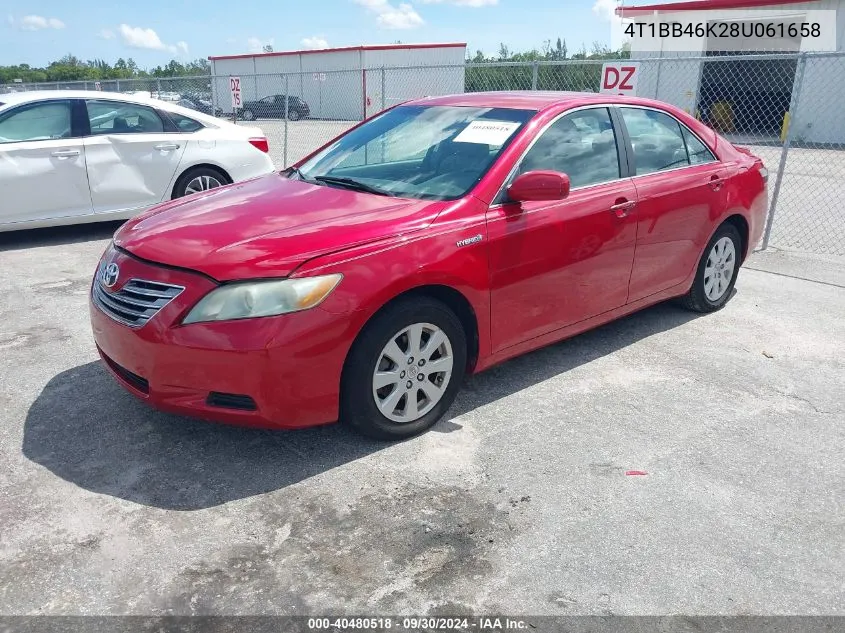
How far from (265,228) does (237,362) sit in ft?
2.35

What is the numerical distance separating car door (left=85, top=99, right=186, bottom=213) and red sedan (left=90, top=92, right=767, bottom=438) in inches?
148

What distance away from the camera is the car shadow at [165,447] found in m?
3.23

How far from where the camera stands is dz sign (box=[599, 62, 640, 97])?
8.70m

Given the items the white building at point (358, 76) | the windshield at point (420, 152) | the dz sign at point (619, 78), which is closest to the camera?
the windshield at point (420, 152)

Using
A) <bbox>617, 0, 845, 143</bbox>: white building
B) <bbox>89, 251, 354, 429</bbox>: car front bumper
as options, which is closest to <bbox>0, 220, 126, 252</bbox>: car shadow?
<bbox>89, 251, 354, 429</bbox>: car front bumper

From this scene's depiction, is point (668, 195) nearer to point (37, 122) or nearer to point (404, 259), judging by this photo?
point (404, 259)

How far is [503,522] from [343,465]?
2.72 ft

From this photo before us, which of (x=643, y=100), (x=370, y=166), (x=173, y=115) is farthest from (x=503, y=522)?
(x=173, y=115)

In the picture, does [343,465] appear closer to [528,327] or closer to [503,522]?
[503,522]

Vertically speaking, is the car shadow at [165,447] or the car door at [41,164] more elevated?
the car door at [41,164]

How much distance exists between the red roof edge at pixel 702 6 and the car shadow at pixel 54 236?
24358 mm

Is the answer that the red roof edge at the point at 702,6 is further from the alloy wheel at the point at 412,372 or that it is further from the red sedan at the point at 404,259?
the alloy wheel at the point at 412,372

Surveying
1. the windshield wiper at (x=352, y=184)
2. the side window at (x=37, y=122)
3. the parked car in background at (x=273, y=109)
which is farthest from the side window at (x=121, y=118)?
the parked car in background at (x=273, y=109)

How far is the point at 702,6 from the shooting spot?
86.7 ft
